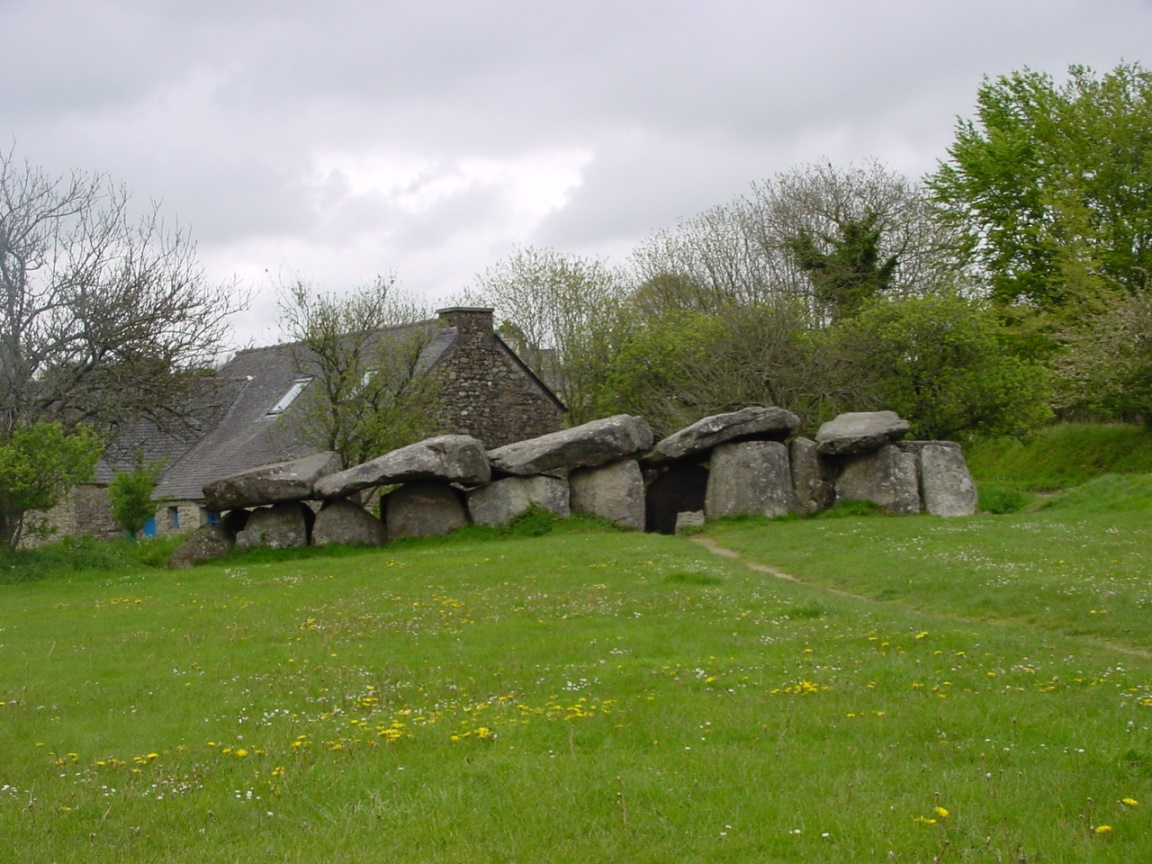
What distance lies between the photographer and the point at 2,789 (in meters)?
8.58

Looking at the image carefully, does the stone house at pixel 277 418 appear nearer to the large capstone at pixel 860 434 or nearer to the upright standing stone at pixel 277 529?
the upright standing stone at pixel 277 529

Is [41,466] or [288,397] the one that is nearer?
[41,466]

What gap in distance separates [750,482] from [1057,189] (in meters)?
26.8

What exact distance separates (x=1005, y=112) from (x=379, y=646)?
50.9 metres

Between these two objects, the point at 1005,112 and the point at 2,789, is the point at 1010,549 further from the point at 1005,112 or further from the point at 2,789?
the point at 1005,112

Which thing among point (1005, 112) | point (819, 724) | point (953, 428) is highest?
point (1005, 112)

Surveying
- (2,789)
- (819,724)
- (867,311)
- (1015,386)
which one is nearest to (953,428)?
(1015,386)

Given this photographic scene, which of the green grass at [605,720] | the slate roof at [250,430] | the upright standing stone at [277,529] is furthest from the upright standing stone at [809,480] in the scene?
the slate roof at [250,430]

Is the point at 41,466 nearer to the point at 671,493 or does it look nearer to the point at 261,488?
the point at 261,488

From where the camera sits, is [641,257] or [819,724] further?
[641,257]

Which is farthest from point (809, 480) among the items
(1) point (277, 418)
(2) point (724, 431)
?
(1) point (277, 418)

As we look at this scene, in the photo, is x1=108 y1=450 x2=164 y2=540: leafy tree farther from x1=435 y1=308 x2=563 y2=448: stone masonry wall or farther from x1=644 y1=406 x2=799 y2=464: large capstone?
x1=435 y1=308 x2=563 y2=448: stone masonry wall

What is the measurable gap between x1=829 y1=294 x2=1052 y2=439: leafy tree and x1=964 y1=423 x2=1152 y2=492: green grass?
190 inches

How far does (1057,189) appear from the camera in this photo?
159 feet
